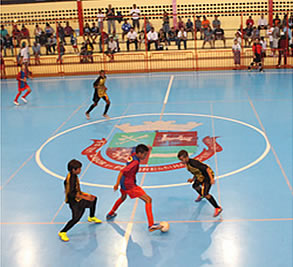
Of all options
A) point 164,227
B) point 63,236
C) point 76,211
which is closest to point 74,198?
point 76,211

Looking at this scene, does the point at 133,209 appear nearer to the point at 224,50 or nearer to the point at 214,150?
the point at 214,150

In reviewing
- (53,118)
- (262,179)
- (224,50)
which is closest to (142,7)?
(224,50)

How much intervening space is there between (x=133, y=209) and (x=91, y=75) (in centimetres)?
1880

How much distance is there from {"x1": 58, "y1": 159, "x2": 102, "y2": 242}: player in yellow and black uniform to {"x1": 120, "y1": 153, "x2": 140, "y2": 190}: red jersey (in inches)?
28.4

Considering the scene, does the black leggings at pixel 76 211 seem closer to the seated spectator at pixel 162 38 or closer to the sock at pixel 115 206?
the sock at pixel 115 206

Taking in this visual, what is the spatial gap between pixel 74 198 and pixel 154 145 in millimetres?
5544

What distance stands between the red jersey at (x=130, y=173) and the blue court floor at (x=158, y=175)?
98 centimetres

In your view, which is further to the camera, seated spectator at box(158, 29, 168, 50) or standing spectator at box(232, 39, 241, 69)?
seated spectator at box(158, 29, 168, 50)

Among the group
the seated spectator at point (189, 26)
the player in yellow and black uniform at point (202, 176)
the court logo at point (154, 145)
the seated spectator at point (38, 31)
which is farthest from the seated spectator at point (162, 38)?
the player in yellow and black uniform at point (202, 176)

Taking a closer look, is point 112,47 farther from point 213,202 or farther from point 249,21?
point 213,202

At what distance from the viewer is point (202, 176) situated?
8.43 meters

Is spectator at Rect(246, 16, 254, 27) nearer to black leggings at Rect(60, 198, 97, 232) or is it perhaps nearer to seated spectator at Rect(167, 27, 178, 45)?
seated spectator at Rect(167, 27, 178, 45)

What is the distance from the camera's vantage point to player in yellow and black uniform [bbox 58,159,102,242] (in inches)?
290

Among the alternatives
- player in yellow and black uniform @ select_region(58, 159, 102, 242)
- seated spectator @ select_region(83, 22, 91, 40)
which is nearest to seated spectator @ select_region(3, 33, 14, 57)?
seated spectator @ select_region(83, 22, 91, 40)
